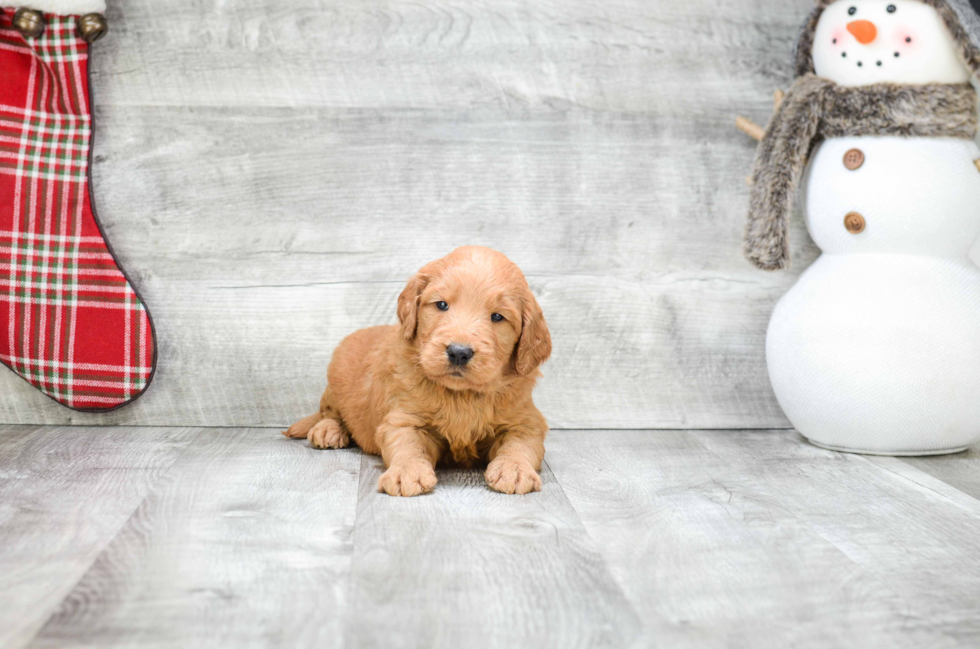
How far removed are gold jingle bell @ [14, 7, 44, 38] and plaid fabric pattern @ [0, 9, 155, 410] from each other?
33 millimetres

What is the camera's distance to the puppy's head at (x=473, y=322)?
1.82 meters

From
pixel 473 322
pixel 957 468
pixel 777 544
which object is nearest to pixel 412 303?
pixel 473 322

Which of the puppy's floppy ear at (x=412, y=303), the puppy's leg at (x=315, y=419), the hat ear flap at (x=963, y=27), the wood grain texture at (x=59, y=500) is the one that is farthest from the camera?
the puppy's leg at (x=315, y=419)

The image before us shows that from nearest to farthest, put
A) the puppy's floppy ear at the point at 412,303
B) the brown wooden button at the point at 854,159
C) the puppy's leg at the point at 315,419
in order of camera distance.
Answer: the puppy's floppy ear at the point at 412,303 → the brown wooden button at the point at 854,159 → the puppy's leg at the point at 315,419

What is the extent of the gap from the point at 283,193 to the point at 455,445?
98 centimetres

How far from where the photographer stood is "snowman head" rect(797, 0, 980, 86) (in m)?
2.12

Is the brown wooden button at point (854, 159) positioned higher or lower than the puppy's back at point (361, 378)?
higher

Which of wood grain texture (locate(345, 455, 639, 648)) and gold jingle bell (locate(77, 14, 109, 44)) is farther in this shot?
gold jingle bell (locate(77, 14, 109, 44))

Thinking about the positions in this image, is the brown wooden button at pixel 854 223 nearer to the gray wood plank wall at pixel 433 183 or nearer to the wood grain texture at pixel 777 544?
the gray wood plank wall at pixel 433 183

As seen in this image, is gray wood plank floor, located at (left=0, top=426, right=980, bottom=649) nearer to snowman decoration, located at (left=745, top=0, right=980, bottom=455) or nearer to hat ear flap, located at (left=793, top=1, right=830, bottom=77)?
snowman decoration, located at (left=745, top=0, right=980, bottom=455)

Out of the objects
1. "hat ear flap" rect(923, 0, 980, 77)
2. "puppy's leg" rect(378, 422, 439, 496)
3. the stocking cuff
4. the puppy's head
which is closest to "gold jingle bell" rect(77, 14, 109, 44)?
the stocking cuff

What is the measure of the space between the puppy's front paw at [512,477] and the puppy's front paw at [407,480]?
14 cm

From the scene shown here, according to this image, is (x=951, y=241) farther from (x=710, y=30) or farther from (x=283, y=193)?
(x=283, y=193)

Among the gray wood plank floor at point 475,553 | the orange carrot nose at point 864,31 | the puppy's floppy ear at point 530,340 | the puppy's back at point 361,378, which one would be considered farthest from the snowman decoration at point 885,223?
the puppy's back at point 361,378
